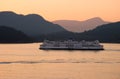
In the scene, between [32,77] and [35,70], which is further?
Result: [35,70]

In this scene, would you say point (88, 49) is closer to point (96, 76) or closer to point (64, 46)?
point (64, 46)

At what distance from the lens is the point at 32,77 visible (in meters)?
45.4

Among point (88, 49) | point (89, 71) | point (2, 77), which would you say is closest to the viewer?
point (2, 77)

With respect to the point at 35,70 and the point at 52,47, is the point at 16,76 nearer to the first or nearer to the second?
the point at 35,70

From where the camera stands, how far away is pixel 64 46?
122812 millimetres

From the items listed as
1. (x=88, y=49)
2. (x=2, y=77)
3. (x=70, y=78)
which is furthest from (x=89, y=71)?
(x=88, y=49)

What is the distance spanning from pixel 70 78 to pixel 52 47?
77.6 m

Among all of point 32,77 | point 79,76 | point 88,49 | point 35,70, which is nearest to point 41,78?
point 32,77

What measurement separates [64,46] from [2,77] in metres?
78.3

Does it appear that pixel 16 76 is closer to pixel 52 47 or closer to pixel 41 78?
pixel 41 78

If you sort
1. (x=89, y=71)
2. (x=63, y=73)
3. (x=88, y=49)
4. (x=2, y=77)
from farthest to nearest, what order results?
(x=88, y=49), (x=89, y=71), (x=63, y=73), (x=2, y=77)

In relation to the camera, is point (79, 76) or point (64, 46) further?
point (64, 46)

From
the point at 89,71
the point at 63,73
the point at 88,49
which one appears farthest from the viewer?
the point at 88,49

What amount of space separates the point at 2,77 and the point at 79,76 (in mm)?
7343
